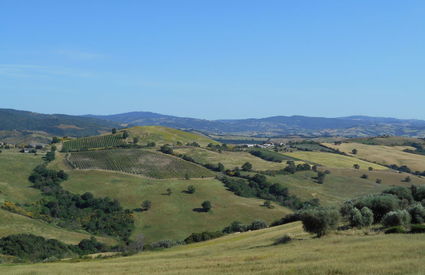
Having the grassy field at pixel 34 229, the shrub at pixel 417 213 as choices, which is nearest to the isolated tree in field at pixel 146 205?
Answer: the grassy field at pixel 34 229

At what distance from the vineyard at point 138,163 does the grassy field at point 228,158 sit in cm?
1299

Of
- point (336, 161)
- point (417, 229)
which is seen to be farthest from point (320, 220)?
point (336, 161)

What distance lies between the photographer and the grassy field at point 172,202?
101m

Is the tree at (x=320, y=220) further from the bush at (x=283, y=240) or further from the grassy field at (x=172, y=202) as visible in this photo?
the grassy field at (x=172, y=202)

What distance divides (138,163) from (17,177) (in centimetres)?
3990

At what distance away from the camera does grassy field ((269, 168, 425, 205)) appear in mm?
130750

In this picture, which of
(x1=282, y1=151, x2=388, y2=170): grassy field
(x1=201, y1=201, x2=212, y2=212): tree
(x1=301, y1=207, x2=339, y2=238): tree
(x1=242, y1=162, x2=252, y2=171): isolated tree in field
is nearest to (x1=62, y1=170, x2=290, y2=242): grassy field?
(x1=201, y1=201, x2=212, y2=212): tree

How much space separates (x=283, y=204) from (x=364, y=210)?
76.6m

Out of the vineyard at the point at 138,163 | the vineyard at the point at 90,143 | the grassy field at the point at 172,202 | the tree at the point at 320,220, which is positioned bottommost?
the grassy field at the point at 172,202

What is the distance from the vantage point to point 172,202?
378ft

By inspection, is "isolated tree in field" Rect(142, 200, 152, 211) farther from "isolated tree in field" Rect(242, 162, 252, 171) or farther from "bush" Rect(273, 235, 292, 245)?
"bush" Rect(273, 235, 292, 245)

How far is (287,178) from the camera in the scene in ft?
484

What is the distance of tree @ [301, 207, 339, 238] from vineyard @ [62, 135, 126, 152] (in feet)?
474

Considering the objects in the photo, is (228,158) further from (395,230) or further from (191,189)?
(395,230)
